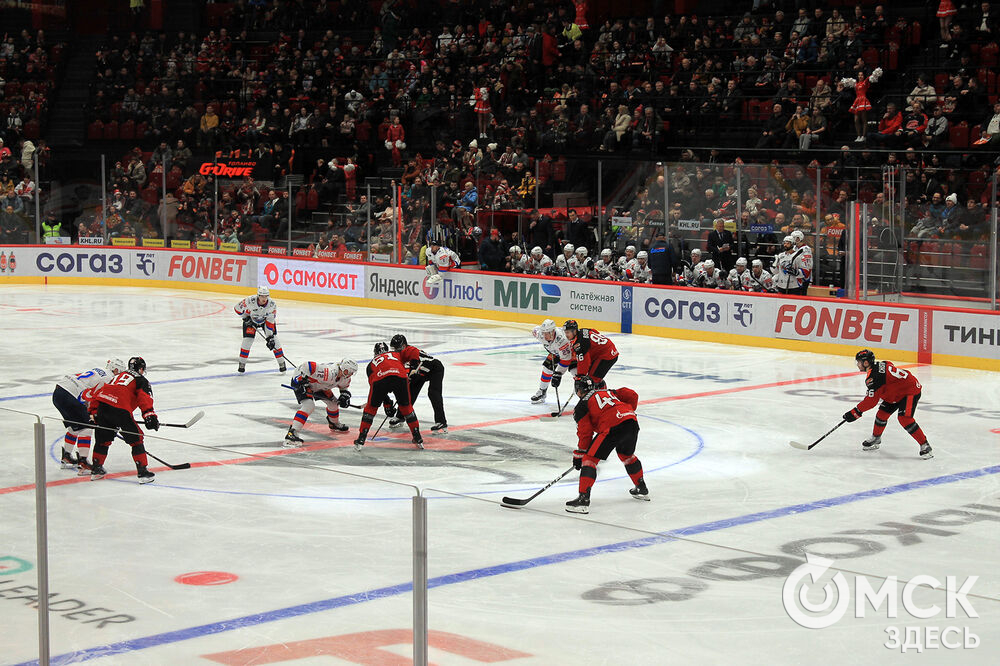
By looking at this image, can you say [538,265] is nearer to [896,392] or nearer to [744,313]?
[744,313]

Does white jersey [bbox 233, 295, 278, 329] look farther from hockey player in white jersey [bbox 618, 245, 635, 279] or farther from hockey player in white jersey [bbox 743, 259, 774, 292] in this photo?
hockey player in white jersey [bbox 743, 259, 774, 292]

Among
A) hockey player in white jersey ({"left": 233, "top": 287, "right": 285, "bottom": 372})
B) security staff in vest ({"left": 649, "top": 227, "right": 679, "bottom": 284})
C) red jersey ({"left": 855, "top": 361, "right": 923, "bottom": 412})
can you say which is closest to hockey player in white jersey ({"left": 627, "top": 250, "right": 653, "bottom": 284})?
security staff in vest ({"left": 649, "top": 227, "right": 679, "bottom": 284})

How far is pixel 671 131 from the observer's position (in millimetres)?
24875

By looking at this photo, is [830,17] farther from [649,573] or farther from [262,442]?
[649,573]

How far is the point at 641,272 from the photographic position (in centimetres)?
2105

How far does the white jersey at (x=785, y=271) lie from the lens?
61.9 feet

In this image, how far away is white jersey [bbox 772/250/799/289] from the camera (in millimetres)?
18875

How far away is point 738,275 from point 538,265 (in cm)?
412

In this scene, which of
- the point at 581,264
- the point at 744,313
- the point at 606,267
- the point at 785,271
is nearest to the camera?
A: the point at 785,271

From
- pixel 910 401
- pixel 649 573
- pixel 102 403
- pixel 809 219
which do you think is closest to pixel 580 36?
pixel 809 219

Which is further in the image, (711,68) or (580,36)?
(580,36)

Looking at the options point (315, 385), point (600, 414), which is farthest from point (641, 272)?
point (600, 414)

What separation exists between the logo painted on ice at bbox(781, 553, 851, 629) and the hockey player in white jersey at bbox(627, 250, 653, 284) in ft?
54.3

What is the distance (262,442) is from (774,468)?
4910 millimetres
